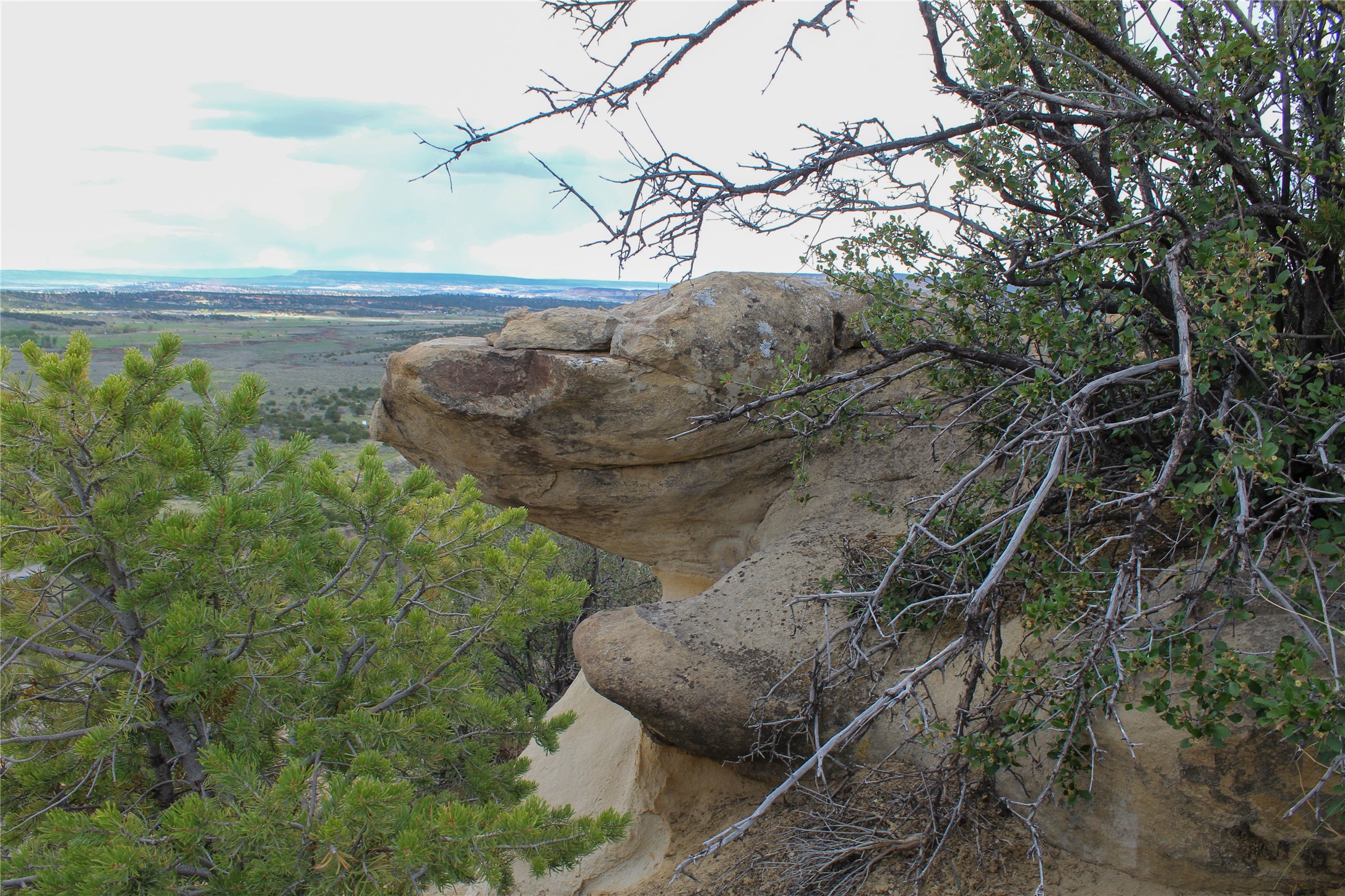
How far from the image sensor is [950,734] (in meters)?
2.98

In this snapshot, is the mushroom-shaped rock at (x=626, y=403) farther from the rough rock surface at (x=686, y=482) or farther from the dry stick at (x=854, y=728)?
the dry stick at (x=854, y=728)

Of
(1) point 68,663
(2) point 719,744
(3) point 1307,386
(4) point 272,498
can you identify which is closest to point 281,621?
(4) point 272,498

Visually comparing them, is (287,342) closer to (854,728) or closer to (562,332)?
(562,332)

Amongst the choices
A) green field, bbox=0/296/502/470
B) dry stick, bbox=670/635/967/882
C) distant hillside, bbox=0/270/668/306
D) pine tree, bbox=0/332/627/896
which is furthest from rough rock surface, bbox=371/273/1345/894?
distant hillside, bbox=0/270/668/306

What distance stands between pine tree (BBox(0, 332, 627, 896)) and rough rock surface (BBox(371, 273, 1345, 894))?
2.19 ft

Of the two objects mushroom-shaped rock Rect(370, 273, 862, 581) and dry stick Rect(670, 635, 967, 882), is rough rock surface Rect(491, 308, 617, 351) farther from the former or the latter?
dry stick Rect(670, 635, 967, 882)

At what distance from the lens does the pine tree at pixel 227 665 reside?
3.20m

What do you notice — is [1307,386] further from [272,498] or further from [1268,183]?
[272,498]

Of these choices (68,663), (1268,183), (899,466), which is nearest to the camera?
(1268,183)

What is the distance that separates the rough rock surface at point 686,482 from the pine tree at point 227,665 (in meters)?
0.67

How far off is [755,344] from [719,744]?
2246 mm

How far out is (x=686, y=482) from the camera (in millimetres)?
5676

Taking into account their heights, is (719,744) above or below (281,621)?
below

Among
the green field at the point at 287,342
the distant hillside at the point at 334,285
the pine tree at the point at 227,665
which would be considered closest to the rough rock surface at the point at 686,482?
the pine tree at the point at 227,665
